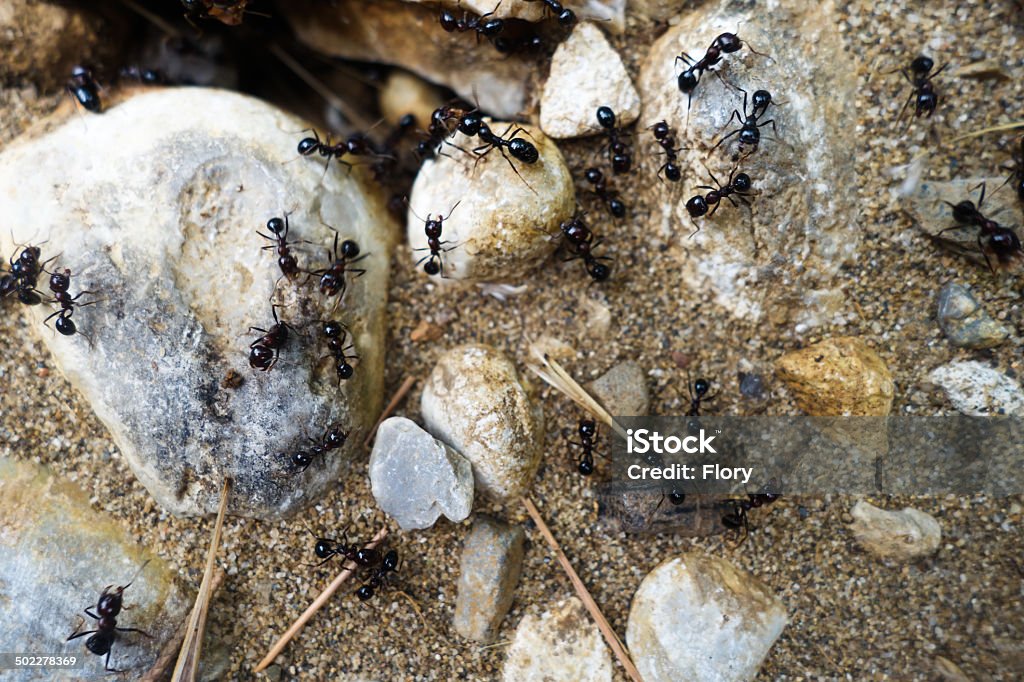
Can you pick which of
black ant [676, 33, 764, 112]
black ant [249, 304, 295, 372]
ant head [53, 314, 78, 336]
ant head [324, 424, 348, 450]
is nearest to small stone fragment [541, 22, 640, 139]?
black ant [676, 33, 764, 112]

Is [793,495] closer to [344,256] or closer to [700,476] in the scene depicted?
[700,476]

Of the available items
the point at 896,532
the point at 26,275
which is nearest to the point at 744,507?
the point at 896,532

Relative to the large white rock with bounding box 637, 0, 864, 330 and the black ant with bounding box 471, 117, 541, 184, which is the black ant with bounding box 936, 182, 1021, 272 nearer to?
the large white rock with bounding box 637, 0, 864, 330

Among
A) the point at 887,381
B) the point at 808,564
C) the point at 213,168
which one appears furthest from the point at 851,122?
the point at 213,168

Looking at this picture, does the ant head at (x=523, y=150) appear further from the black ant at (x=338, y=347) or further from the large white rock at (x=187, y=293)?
the black ant at (x=338, y=347)

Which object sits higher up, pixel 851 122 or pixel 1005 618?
pixel 851 122

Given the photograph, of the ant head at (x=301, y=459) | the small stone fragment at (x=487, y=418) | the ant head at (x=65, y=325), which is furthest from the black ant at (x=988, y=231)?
the ant head at (x=65, y=325)
